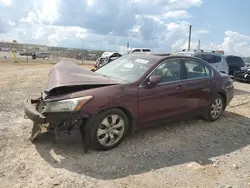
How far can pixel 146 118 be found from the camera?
4.62 meters

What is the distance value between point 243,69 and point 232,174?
13.6 m

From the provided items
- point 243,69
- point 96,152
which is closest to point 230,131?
point 96,152

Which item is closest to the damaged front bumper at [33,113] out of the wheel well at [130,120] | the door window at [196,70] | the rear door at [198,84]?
the wheel well at [130,120]

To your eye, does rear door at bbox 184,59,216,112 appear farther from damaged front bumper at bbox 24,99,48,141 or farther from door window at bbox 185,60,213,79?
damaged front bumper at bbox 24,99,48,141

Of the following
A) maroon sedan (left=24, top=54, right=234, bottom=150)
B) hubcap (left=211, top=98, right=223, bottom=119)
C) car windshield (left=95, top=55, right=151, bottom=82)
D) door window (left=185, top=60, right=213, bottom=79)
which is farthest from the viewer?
hubcap (left=211, top=98, right=223, bottom=119)

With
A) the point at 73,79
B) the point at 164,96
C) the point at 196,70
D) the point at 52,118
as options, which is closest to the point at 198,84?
the point at 196,70

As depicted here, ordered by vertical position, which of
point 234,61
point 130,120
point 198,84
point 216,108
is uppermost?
point 234,61

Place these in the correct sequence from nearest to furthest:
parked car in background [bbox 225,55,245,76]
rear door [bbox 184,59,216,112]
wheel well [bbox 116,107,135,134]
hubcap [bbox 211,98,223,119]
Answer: wheel well [bbox 116,107,135,134], rear door [bbox 184,59,216,112], hubcap [bbox 211,98,223,119], parked car in background [bbox 225,55,245,76]

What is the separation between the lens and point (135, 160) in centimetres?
401

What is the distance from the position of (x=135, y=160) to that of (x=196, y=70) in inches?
106

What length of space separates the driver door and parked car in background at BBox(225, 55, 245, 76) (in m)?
13.0

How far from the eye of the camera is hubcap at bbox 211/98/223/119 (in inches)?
239

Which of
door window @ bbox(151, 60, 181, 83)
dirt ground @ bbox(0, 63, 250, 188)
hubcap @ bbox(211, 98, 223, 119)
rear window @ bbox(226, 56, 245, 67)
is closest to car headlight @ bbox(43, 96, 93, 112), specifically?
dirt ground @ bbox(0, 63, 250, 188)

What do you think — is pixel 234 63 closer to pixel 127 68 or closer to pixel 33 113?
pixel 127 68
